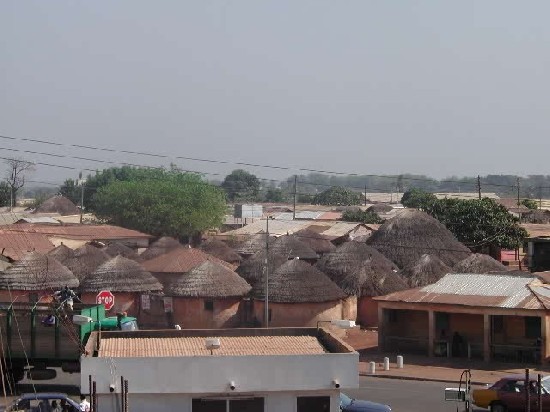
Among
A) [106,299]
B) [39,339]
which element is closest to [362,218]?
[106,299]

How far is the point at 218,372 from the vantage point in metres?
19.6

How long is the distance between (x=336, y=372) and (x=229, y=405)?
Answer: 2.07 m

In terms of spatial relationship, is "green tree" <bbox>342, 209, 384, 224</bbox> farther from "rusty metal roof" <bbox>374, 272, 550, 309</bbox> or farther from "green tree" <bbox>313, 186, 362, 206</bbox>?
"green tree" <bbox>313, 186, 362, 206</bbox>

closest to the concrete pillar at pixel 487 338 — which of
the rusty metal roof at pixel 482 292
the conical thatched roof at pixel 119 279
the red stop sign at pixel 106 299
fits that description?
the rusty metal roof at pixel 482 292

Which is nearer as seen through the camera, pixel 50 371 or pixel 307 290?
pixel 50 371

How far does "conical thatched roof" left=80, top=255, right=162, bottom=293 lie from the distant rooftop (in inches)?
966

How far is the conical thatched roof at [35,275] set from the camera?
1901 inches

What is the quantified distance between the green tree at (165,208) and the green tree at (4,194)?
120 feet

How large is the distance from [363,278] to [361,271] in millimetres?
465

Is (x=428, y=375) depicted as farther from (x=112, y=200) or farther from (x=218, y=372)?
(x=112, y=200)

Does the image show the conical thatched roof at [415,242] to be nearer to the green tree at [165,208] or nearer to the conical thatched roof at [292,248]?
the conical thatched roof at [292,248]

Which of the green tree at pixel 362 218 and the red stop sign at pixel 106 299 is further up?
the green tree at pixel 362 218

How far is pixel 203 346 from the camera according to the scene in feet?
75.2

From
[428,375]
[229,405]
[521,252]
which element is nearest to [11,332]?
[229,405]
